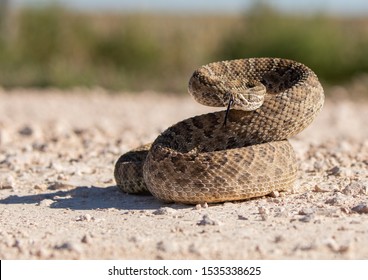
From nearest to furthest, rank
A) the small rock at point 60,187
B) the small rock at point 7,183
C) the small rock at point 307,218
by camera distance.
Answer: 1. the small rock at point 307,218
2. the small rock at point 60,187
3. the small rock at point 7,183

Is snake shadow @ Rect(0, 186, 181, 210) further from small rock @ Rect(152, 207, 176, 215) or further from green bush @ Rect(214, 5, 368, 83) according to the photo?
green bush @ Rect(214, 5, 368, 83)

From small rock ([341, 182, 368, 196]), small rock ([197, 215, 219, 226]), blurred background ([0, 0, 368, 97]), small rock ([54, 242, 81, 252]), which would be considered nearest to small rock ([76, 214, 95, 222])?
small rock ([54, 242, 81, 252])

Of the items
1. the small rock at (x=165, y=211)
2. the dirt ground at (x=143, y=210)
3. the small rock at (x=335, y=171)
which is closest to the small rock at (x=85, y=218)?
the dirt ground at (x=143, y=210)

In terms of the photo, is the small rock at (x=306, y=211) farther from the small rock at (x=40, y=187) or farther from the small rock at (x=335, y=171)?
Result: the small rock at (x=40, y=187)

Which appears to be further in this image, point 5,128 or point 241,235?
point 5,128

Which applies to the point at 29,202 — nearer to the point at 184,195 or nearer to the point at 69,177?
the point at 69,177
